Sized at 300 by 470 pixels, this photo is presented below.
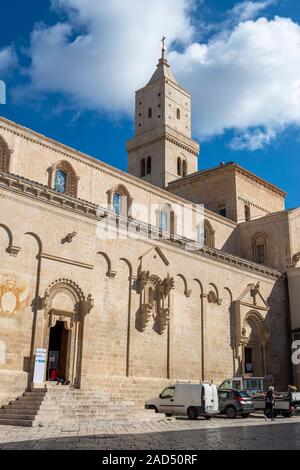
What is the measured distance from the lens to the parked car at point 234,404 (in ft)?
82.9

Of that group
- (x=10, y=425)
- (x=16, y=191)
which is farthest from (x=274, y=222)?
(x=10, y=425)

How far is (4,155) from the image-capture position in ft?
92.8

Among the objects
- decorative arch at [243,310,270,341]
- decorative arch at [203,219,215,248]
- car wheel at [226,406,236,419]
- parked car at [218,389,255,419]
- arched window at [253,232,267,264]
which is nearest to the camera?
parked car at [218,389,255,419]

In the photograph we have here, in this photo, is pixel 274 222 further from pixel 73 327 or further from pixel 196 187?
pixel 73 327

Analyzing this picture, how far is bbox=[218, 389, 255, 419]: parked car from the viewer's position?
2528 cm

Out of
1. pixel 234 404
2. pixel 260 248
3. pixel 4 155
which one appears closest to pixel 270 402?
pixel 234 404

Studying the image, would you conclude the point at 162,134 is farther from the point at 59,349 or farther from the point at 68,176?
the point at 59,349

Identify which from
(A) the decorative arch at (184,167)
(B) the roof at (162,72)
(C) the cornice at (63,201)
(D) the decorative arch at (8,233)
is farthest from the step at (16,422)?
(B) the roof at (162,72)

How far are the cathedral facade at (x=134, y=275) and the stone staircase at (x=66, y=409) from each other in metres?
0.90

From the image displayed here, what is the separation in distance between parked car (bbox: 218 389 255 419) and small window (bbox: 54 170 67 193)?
1483 cm

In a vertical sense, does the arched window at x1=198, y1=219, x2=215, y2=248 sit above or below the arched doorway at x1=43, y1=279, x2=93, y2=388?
above

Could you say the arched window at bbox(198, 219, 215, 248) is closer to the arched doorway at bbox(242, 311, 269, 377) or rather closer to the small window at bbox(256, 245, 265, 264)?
the small window at bbox(256, 245, 265, 264)

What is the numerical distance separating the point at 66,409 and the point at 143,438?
6.01 metres

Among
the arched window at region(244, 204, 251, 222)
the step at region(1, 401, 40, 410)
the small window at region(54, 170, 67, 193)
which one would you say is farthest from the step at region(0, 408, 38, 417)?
the arched window at region(244, 204, 251, 222)
